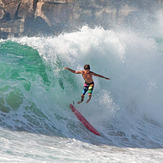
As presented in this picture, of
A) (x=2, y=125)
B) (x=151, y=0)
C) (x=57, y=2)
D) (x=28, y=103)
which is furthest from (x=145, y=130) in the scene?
(x=151, y=0)

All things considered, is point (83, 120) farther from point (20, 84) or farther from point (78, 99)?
point (20, 84)

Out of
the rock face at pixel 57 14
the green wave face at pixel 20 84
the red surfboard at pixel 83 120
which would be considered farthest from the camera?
the rock face at pixel 57 14

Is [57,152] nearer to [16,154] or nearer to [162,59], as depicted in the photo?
[16,154]

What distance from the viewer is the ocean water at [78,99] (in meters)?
5.93

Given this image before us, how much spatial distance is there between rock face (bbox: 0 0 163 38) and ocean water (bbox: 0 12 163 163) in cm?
A: 4123

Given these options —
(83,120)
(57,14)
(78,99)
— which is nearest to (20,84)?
(78,99)

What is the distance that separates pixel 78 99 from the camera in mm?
9781

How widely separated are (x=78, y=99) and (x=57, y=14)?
1852 inches

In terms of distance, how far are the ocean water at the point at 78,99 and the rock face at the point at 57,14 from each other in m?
41.2

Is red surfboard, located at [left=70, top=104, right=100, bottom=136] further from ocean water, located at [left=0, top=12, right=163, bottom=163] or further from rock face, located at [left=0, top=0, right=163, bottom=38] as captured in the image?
rock face, located at [left=0, top=0, right=163, bottom=38]

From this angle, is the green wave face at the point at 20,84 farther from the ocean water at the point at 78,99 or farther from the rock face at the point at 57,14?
the rock face at the point at 57,14

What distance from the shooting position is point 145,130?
928 centimetres

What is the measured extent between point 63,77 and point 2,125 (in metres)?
3.30

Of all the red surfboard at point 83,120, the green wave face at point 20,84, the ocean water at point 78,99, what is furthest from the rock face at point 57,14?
the red surfboard at point 83,120
